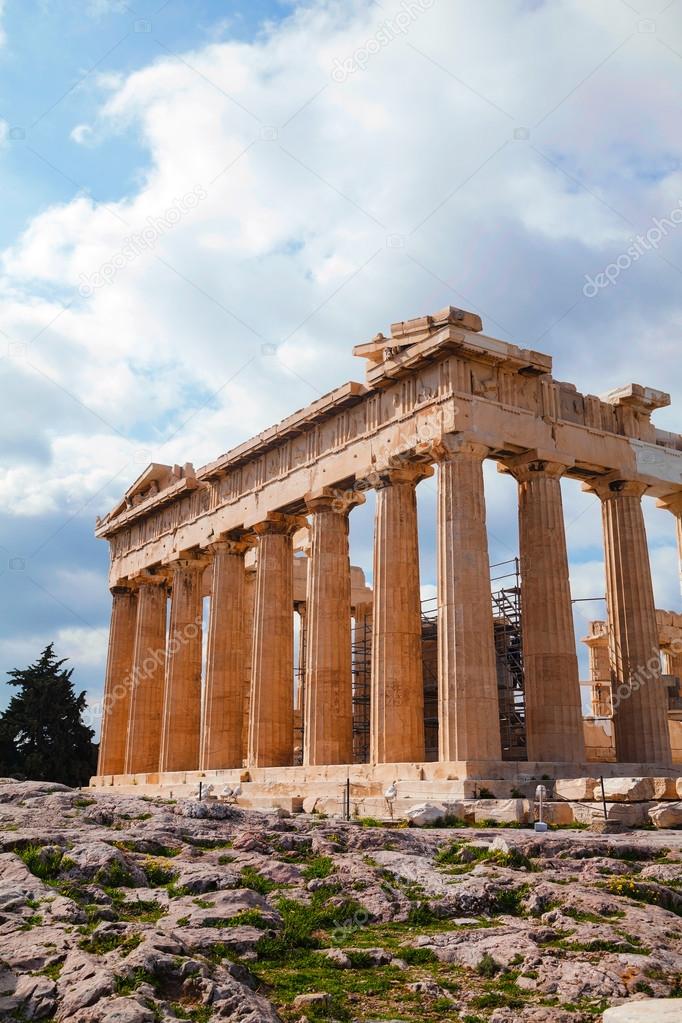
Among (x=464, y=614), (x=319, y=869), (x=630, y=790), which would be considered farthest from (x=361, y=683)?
(x=319, y=869)

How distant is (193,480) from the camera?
3994 centimetres

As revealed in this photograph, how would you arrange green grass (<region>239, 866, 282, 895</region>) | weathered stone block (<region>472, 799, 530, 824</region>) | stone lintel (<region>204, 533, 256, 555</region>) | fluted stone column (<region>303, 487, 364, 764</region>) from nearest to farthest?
green grass (<region>239, 866, 282, 895</region>) → weathered stone block (<region>472, 799, 530, 824</region>) → fluted stone column (<region>303, 487, 364, 764</region>) → stone lintel (<region>204, 533, 256, 555</region>)

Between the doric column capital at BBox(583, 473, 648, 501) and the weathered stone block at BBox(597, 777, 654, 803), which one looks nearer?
the weathered stone block at BBox(597, 777, 654, 803)

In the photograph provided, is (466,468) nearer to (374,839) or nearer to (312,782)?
(312,782)

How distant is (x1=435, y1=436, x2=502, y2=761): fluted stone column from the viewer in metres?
24.6

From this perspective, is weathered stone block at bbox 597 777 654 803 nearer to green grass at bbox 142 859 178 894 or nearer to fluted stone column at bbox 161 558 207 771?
green grass at bbox 142 859 178 894

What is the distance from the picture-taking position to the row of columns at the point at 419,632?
83.4ft

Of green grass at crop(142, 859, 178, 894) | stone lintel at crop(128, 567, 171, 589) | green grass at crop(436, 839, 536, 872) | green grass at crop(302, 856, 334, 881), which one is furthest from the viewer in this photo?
stone lintel at crop(128, 567, 171, 589)

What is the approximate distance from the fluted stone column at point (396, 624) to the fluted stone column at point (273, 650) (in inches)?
267

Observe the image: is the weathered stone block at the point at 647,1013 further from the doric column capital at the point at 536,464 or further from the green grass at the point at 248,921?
the doric column capital at the point at 536,464

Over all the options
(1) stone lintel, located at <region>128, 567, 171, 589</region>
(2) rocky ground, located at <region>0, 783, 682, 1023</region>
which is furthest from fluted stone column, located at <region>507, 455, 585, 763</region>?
(1) stone lintel, located at <region>128, 567, 171, 589</region>

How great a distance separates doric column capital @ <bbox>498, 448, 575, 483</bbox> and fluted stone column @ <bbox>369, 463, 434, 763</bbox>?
235 cm

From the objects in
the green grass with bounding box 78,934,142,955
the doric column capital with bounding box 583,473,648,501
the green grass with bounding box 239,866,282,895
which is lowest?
the green grass with bounding box 78,934,142,955

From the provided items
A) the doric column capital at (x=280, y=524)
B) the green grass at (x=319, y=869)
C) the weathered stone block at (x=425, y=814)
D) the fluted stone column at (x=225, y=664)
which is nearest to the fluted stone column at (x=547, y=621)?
the weathered stone block at (x=425, y=814)
